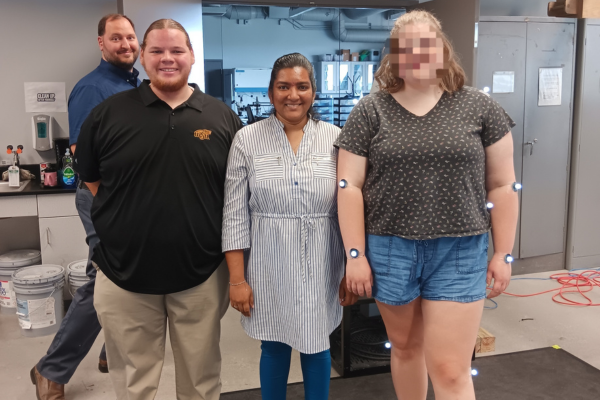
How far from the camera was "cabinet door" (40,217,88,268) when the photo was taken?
3.45m

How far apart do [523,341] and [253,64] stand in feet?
18.8

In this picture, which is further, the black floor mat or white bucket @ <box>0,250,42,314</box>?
white bucket @ <box>0,250,42,314</box>

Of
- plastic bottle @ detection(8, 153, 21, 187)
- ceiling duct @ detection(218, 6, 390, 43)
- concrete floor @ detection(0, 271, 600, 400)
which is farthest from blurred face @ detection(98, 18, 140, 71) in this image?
ceiling duct @ detection(218, 6, 390, 43)

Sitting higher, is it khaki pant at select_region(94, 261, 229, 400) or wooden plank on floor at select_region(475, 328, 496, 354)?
khaki pant at select_region(94, 261, 229, 400)

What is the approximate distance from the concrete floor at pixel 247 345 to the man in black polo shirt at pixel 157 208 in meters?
0.77

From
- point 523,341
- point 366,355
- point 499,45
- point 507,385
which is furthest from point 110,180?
point 499,45

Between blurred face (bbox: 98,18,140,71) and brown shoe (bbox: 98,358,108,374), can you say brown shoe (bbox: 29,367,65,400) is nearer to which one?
brown shoe (bbox: 98,358,108,374)

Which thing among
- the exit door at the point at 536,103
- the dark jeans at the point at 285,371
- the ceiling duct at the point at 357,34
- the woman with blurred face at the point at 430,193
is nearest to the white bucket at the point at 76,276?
the dark jeans at the point at 285,371

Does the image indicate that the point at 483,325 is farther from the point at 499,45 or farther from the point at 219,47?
the point at 219,47

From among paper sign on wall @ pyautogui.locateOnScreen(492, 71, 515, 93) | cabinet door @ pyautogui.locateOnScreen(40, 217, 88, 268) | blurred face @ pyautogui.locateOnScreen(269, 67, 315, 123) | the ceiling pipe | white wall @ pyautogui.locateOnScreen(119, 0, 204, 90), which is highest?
Result: the ceiling pipe

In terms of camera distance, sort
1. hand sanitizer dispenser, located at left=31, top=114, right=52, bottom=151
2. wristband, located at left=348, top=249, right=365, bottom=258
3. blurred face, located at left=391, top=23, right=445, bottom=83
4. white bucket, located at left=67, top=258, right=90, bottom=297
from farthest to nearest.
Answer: hand sanitizer dispenser, located at left=31, top=114, right=52, bottom=151, white bucket, located at left=67, top=258, right=90, bottom=297, wristband, located at left=348, top=249, right=365, bottom=258, blurred face, located at left=391, top=23, right=445, bottom=83

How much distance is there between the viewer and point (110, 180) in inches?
67.2

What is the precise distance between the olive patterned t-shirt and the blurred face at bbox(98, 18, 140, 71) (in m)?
1.23

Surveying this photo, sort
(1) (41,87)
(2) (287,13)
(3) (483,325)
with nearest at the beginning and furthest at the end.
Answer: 1. (3) (483,325)
2. (1) (41,87)
3. (2) (287,13)
